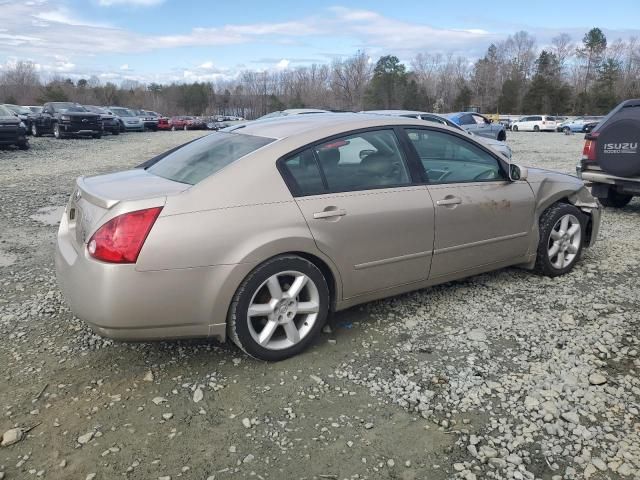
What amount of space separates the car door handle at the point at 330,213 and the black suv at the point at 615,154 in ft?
16.5

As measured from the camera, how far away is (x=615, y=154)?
7.03m

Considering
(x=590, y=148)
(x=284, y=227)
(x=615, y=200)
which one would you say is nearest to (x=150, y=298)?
(x=284, y=227)

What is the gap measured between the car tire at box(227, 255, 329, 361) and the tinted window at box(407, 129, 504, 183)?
1299 millimetres

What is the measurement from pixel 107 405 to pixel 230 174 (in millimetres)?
1486

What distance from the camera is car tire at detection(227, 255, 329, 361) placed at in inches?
125

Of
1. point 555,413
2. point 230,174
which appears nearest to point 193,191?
point 230,174

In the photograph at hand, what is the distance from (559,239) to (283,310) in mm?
2891

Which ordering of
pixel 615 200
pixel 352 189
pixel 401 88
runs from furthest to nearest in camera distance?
pixel 401 88, pixel 615 200, pixel 352 189

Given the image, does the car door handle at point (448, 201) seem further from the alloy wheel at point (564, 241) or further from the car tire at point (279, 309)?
the alloy wheel at point (564, 241)

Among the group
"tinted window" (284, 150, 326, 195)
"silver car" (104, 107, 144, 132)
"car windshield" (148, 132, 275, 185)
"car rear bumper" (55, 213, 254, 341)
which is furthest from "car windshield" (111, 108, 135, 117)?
"car rear bumper" (55, 213, 254, 341)

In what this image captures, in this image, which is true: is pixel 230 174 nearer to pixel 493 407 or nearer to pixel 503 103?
pixel 493 407

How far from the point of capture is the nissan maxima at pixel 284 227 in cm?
298

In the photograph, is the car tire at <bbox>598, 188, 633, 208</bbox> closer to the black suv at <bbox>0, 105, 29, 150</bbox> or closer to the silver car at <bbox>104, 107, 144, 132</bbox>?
the black suv at <bbox>0, 105, 29, 150</bbox>

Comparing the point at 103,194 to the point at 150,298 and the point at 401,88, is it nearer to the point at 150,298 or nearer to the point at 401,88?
the point at 150,298
